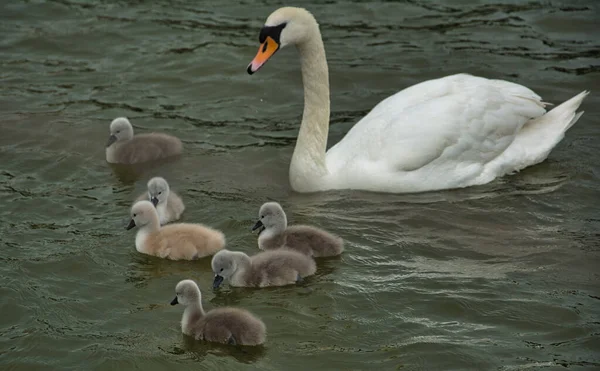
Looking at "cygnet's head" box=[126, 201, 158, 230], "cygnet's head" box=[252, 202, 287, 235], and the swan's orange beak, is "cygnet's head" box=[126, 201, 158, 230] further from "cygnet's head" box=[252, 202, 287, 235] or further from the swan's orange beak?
the swan's orange beak

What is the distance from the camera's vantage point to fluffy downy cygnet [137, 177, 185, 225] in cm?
1020

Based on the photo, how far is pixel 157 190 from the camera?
402 inches

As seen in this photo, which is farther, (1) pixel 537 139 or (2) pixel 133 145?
(2) pixel 133 145

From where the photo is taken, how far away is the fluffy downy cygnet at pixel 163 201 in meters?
10.2

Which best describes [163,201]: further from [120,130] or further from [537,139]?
[537,139]

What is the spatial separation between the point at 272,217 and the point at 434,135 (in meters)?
2.18

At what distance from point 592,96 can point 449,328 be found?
6.23 meters

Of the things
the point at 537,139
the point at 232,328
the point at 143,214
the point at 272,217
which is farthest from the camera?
the point at 537,139

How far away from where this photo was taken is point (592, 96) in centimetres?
1356

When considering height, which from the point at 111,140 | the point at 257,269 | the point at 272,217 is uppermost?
the point at 111,140

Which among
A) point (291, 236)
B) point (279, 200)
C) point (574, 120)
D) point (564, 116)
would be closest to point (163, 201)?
point (279, 200)

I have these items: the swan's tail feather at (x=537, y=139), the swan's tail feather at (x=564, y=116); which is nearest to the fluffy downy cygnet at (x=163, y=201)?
the swan's tail feather at (x=537, y=139)

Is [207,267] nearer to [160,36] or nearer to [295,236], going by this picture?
[295,236]

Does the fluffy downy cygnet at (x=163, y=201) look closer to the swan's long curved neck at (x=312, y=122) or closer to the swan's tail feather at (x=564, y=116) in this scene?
A: the swan's long curved neck at (x=312, y=122)
